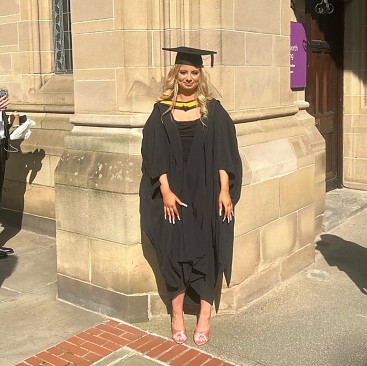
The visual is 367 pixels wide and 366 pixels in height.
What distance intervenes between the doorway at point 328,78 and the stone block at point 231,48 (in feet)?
10.1

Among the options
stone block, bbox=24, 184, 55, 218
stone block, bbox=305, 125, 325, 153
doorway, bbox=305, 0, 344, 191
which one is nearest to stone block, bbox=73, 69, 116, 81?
stone block, bbox=24, 184, 55, 218

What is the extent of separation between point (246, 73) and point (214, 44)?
1.53 ft

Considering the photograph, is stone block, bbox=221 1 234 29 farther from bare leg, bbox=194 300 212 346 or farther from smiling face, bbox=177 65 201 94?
bare leg, bbox=194 300 212 346

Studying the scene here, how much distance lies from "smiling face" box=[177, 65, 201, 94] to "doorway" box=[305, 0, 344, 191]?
408 cm

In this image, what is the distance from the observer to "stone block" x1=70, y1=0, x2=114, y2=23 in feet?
14.2

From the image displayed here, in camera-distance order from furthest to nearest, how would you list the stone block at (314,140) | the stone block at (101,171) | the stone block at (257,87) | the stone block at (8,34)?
1. the stone block at (8,34)
2. the stone block at (314,140)
3. the stone block at (257,87)
4. the stone block at (101,171)

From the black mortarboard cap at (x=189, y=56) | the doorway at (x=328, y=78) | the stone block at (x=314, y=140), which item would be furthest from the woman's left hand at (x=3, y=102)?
the doorway at (x=328, y=78)

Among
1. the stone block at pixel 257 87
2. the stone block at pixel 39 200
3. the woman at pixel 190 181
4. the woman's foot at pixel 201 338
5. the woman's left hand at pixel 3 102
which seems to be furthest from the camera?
the stone block at pixel 39 200

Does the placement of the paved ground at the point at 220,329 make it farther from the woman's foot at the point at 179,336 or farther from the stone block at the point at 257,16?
the stone block at the point at 257,16

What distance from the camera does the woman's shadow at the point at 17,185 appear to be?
6.90 m

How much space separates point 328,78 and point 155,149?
5089 millimetres

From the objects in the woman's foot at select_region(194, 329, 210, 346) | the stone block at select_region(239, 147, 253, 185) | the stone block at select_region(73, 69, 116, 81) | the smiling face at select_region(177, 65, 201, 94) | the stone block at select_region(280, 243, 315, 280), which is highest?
the stone block at select_region(73, 69, 116, 81)

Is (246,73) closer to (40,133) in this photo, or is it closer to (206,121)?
(206,121)

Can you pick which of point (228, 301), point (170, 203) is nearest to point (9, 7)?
point (170, 203)
